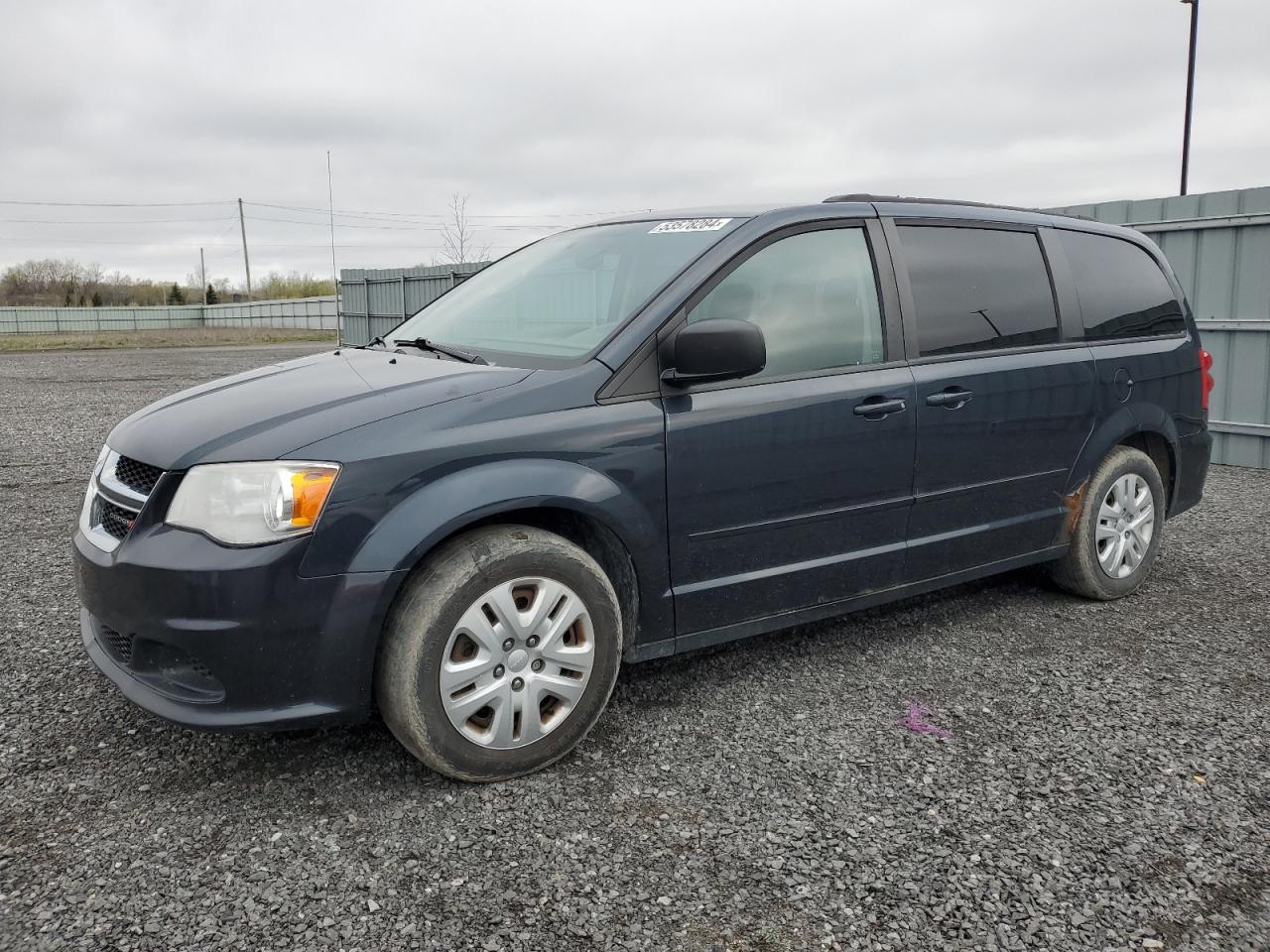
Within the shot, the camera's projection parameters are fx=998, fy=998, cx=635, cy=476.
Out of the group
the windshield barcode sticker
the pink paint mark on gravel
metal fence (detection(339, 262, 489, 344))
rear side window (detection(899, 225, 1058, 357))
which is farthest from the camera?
metal fence (detection(339, 262, 489, 344))

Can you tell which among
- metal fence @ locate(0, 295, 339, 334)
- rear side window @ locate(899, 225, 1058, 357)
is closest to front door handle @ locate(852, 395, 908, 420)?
rear side window @ locate(899, 225, 1058, 357)

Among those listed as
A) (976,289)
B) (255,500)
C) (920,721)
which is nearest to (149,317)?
(976,289)

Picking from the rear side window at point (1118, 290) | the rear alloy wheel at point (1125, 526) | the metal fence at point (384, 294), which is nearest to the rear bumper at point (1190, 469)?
the rear alloy wheel at point (1125, 526)

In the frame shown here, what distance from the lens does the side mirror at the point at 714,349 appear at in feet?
10.1

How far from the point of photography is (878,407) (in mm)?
3646

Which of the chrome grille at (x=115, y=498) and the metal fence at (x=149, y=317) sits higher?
the metal fence at (x=149, y=317)

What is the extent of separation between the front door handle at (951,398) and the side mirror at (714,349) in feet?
3.16

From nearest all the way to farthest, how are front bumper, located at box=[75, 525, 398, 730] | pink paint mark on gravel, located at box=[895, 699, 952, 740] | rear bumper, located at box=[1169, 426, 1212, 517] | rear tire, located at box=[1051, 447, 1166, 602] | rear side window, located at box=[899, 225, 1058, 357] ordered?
front bumper, located at box=[75, 525, 398, 730] < pink paint mark on gravel, located at box=[895, 699, 952, 740] < rear side window, located at box=[899, 225, 1058, 357] < rear tire, located at box=[1051, 447, 1166, 602] < rear bumper, located at box=[1169, 426, 1212, 517]

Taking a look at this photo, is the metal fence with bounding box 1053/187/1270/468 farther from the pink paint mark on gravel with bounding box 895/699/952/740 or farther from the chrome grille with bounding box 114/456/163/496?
the chrome grille with bounding box 114/456/163/496

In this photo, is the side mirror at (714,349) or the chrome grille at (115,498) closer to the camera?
the chrome grille at (115,498)

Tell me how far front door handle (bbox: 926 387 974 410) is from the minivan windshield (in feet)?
3.40

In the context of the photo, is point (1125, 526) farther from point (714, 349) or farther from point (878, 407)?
point (714, 349)

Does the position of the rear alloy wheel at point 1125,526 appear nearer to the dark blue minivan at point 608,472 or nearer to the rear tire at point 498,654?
the dark blue minivan at point 608,472

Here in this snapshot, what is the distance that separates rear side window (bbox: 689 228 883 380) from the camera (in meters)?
3.45
